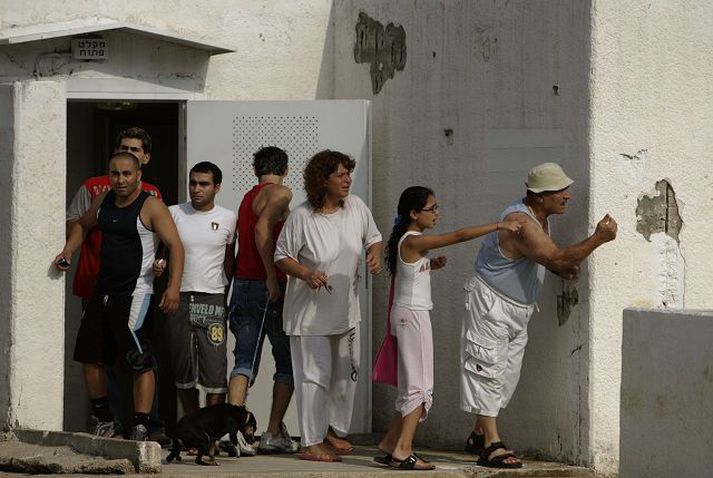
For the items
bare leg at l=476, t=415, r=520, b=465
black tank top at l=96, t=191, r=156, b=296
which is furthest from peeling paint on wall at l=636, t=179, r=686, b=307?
black tank top at l=96, t=191, r=156, b=296

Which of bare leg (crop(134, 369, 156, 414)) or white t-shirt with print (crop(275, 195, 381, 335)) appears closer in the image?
white t-shirt with print (crop(275, 195, 381, 335))

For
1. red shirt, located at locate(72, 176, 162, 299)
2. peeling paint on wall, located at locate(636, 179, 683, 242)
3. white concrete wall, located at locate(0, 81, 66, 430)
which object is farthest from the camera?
red shirt, located at locate(72, 176, 162, 299)

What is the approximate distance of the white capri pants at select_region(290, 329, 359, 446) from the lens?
897cm

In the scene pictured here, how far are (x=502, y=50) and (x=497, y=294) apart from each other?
1.58 metres

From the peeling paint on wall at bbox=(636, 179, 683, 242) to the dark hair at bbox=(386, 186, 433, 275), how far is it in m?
1.24

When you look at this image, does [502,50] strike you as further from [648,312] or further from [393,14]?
[648,312]

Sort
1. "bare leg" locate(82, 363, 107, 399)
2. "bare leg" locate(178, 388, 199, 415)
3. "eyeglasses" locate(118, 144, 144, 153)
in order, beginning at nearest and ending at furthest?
"bare leg" locate(82, 363, 107, 399)
"bare leg" locate(178, 388, 199, 415)
"eyeglasses" locate(118, 144, 144, 153)

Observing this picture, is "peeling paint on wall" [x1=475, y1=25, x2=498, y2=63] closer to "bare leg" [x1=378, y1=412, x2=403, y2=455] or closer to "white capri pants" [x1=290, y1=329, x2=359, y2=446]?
"white capri pants" [x1=290, y1=329, x2=359, y2=446]

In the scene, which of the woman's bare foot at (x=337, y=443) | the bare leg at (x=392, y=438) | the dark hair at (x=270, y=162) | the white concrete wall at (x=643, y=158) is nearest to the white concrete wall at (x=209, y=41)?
the dark hair at (x=270, y=162)

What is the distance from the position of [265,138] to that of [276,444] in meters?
2.11

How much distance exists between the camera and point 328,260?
894 cm

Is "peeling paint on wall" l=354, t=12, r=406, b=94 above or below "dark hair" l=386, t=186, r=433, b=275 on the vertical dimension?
above

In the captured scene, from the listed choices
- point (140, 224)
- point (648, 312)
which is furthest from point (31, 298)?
point (648, 312)

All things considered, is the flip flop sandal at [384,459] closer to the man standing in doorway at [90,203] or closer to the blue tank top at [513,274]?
the blue tank top at [513,274]
